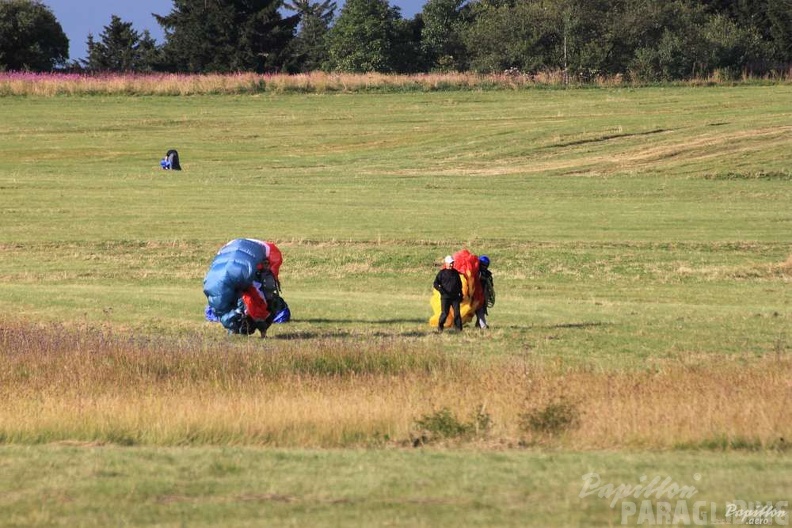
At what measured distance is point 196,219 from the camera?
121 feet

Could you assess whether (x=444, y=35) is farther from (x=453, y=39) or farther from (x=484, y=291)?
(x=484, y=291)

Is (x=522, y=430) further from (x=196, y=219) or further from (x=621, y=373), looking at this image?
(x=196, y=219)

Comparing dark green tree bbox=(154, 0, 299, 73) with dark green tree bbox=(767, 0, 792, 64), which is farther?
dark green tree bbox=(154, 0, 299, 73)

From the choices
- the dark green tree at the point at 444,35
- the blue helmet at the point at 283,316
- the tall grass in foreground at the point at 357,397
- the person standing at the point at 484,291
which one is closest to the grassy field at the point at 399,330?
the tall grass in foreground at the point at 357,397

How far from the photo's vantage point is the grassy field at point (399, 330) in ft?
30.8

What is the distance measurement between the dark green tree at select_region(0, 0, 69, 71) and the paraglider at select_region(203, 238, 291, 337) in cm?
6922

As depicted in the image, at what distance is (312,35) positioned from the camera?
132 m

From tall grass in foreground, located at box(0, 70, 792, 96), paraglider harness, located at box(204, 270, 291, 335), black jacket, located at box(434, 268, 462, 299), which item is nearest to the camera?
paraglider harness, located at box(204, 270, 291, 335)

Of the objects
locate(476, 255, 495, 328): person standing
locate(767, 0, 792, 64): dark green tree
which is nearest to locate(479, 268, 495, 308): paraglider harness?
locate(476, 255, 495, 328): person standing

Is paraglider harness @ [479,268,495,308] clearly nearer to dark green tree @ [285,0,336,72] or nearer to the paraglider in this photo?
the paraglider

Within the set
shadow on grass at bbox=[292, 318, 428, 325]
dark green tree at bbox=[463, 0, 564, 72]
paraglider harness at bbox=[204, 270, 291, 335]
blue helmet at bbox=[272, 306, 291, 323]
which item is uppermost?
dark green tree at bbox=[463, 0, 564, 72]

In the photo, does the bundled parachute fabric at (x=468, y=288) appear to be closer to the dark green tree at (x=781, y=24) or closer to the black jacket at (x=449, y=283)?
the black jacket at (x=449, y=283)

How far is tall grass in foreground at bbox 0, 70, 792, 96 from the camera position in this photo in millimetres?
71375

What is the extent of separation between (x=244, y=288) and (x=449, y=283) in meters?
3.19
